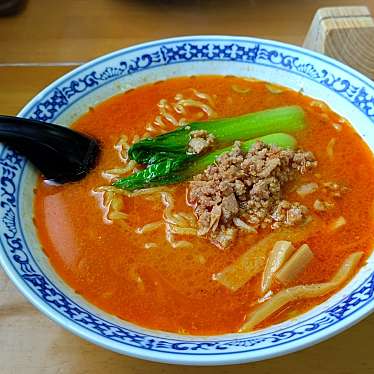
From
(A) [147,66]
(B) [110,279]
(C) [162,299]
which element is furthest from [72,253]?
(A) [147,66]

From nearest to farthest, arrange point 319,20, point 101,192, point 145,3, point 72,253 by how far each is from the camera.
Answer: point 72,253, point 101,192, point 319,20, point 145,3

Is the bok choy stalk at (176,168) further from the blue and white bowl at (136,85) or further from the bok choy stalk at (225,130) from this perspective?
the blue and white bowl at (136,85)

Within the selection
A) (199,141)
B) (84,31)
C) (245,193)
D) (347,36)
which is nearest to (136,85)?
(199,141)

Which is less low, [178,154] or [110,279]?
[178,154]

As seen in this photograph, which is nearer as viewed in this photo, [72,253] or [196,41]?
[72,253]

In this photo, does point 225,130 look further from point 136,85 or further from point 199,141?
point 136,85

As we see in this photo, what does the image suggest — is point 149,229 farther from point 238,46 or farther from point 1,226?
point 238,46

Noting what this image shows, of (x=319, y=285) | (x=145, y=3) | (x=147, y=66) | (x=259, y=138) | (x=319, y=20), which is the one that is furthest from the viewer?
(x=145, y=3)

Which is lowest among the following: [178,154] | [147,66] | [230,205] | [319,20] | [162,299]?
[162,299]
